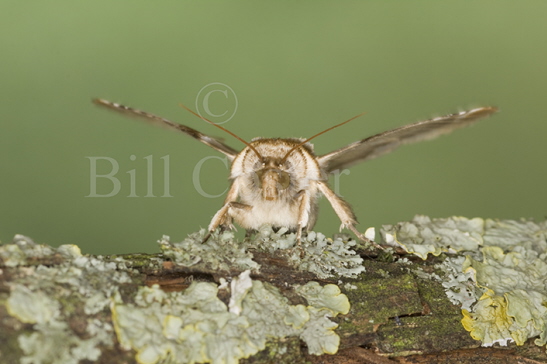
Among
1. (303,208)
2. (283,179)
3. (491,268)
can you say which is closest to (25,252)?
(303,208)

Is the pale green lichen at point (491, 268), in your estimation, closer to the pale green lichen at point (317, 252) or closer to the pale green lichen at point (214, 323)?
the pale green lichen at point (317, 252)

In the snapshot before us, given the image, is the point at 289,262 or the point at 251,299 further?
the point at 289,262

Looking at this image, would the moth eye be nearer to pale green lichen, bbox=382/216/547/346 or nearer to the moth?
the moth

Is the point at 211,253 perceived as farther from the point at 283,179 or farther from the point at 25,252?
the point at 283,179

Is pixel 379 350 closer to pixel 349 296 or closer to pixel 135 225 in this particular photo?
pixel 349 296

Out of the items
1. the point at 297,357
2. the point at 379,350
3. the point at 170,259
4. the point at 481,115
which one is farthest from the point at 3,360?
the point at 481,115
